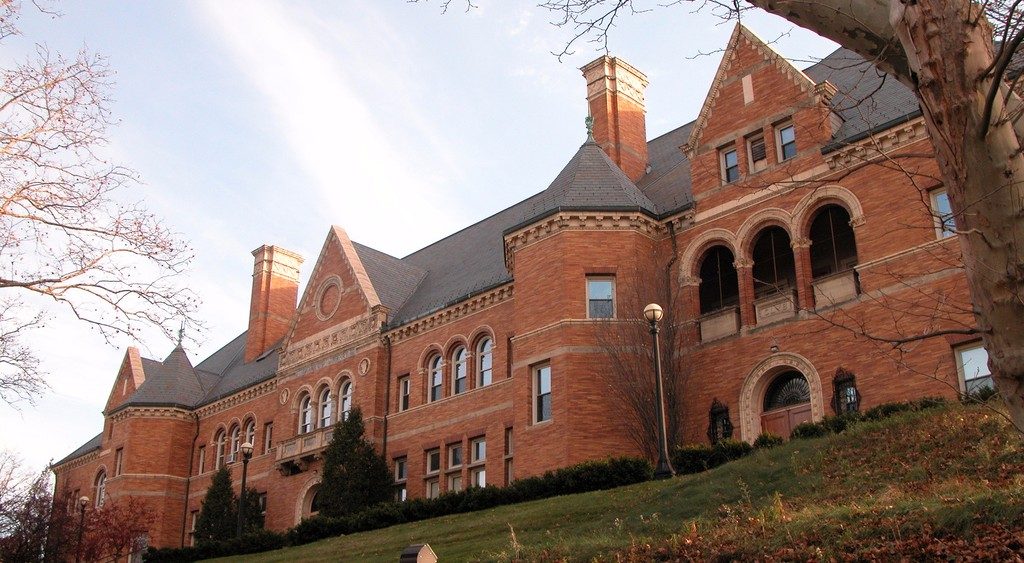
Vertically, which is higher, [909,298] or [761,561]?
[909,298]

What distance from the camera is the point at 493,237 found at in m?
41.5

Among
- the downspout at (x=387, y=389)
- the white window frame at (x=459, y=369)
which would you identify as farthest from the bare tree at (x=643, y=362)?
the downspout at (x=387, y=389)

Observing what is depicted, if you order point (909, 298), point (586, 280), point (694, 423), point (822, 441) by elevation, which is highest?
point (586, 280)

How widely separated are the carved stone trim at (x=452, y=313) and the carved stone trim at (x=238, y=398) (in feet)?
30.6

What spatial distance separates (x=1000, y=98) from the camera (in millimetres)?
7590

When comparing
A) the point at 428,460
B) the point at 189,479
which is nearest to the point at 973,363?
the point at 428,460

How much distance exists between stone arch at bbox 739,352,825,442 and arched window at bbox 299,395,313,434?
66.3 feet

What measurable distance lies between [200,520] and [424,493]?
41.0 feet

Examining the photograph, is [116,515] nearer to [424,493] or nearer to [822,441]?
[424,493]

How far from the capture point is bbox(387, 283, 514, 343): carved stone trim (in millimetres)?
34656

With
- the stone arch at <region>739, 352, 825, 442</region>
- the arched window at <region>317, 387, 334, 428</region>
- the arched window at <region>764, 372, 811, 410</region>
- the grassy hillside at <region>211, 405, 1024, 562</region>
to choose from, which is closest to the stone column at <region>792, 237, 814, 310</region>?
the stone arch at <region>739, 352, 825, 442</region>

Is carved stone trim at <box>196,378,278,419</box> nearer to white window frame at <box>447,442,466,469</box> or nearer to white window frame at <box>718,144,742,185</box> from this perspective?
white window frame at <box>447,442,466,469</box>

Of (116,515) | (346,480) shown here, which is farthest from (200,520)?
(346,480)

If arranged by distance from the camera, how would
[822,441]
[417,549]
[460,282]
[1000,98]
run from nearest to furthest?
[1000,98], [417,549], [822,441], [460,282]
